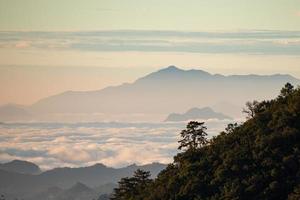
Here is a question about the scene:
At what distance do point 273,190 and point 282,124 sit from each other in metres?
16.8

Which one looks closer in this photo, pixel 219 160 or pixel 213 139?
pixel 219 160

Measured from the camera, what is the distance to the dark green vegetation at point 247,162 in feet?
357

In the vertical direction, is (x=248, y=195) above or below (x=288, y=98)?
below

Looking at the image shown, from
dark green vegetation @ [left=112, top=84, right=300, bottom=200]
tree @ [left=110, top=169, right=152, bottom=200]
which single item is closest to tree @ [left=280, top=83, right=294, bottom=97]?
dark green vegetation @ [left=112, top=84, right=300, bottom=200]

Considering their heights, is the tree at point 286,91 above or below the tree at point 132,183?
above

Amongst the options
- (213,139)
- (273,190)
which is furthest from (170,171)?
(273,190)

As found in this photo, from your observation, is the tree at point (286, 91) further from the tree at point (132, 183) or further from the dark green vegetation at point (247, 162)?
the tree at point (132, 183)

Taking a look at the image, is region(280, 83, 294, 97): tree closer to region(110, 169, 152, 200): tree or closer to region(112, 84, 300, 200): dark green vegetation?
region(112, 84, 300, 200): dark green vegetation

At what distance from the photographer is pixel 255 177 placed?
109562 millimetres

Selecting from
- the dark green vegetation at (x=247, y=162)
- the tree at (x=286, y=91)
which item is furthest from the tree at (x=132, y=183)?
the tree at (x=286, y=91)

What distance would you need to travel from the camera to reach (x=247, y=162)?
117 m

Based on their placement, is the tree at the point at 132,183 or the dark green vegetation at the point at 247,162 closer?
the dark green vegetation at the point at 247,162

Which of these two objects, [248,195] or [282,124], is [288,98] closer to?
[282,124]

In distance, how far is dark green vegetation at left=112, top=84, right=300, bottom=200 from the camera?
357 feet
